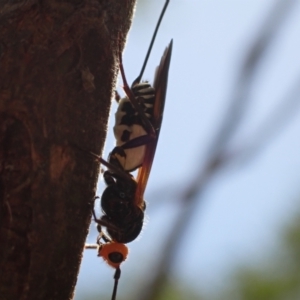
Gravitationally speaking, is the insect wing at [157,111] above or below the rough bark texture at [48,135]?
above

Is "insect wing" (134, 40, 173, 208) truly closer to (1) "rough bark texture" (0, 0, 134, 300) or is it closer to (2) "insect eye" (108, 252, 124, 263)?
(2) "insect eye" (108, 252, 124, 263)

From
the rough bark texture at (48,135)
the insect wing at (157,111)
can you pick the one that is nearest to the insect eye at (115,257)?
the insect wing at (157,111)

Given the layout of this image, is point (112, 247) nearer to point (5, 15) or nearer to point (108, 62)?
point (108, 62)

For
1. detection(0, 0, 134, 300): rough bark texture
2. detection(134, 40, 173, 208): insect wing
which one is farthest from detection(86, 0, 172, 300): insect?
detection(0, 0, 134, 300): rough bark texture

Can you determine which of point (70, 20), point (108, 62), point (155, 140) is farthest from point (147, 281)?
point (155, 140)

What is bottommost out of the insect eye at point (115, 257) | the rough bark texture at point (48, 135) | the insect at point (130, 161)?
the rough bark texture at point (48, 135)

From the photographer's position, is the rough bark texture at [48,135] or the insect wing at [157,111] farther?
the insect wing at [157,111]

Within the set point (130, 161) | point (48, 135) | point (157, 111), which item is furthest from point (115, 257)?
point (48, 135)

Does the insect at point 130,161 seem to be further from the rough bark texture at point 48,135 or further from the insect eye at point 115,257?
the rough bark texture at point 48,135
